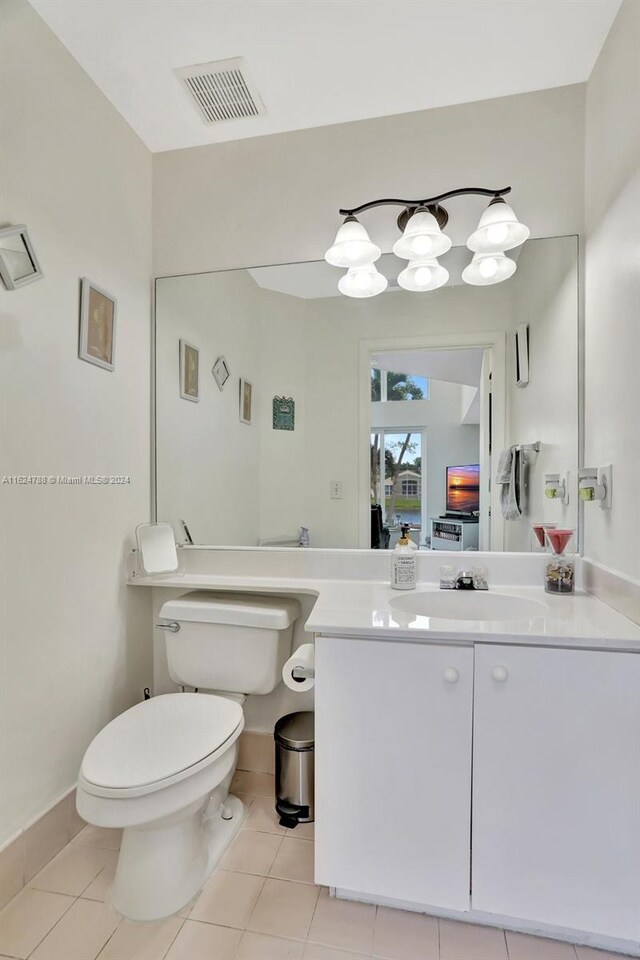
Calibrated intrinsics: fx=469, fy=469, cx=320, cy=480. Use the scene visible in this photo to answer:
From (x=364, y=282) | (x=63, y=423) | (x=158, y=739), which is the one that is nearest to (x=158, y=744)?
(x=158, y=739)

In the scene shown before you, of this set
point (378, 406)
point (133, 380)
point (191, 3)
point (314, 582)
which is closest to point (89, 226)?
point (133, 380)

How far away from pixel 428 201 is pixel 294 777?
202cm

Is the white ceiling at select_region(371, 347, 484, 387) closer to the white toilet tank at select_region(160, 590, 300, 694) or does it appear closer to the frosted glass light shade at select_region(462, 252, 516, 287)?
the frosted glass light shade at select_region(462, 252, 516, 287)

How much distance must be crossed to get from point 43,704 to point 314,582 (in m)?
0.90

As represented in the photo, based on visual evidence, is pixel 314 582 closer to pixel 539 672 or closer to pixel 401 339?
pixel 539 672

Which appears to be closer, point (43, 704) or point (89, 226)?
point (43, 704)

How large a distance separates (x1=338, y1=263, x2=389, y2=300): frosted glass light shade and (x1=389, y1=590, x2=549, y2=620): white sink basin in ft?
3.53

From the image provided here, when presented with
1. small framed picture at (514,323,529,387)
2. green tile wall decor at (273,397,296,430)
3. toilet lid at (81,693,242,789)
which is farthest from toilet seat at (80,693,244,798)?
small framed picture at (514,323,529,387)

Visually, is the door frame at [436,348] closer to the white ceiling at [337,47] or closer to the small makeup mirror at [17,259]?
the white ceiling at [337,47]

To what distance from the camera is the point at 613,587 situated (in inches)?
51.5

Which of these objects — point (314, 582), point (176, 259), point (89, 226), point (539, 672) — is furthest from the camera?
point (176, 259)

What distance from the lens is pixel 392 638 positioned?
3.82ft

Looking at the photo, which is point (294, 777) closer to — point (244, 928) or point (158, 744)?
point (244, 928)

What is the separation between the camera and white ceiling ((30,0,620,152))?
133 cm
